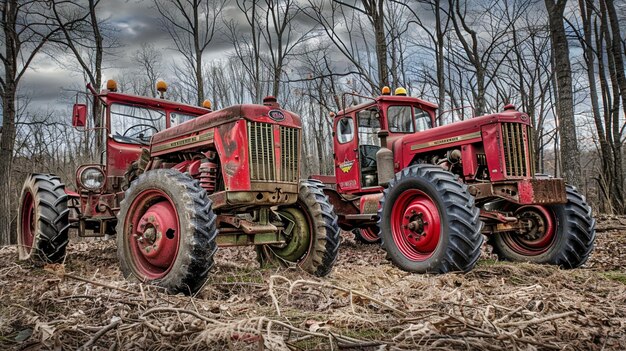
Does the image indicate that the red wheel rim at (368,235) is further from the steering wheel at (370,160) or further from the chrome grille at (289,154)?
the chrome grille at (289,154)

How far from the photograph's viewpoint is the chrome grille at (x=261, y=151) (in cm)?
433

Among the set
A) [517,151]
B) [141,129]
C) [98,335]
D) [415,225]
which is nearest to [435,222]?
[415,225]

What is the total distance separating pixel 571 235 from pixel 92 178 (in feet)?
21.3

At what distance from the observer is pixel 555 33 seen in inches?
410

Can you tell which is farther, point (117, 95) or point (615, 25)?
point (615, 25)

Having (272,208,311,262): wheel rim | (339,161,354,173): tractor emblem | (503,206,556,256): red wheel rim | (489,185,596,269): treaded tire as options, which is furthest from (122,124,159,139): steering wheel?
(489,185,596,269): treaded tire

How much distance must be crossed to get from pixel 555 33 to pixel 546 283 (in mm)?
8124

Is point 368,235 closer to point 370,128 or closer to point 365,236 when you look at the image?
point 365,236

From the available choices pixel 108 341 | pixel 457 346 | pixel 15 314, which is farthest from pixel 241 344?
pixel 15 314

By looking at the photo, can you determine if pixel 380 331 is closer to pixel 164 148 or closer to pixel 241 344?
pixel 241 344

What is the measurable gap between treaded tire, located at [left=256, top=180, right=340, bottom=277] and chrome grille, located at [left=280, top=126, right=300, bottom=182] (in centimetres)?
38

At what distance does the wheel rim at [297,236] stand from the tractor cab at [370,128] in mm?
3254

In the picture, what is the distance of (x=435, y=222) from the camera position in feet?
17.7

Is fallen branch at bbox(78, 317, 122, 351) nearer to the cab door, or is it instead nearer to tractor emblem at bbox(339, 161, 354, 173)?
the cab door
